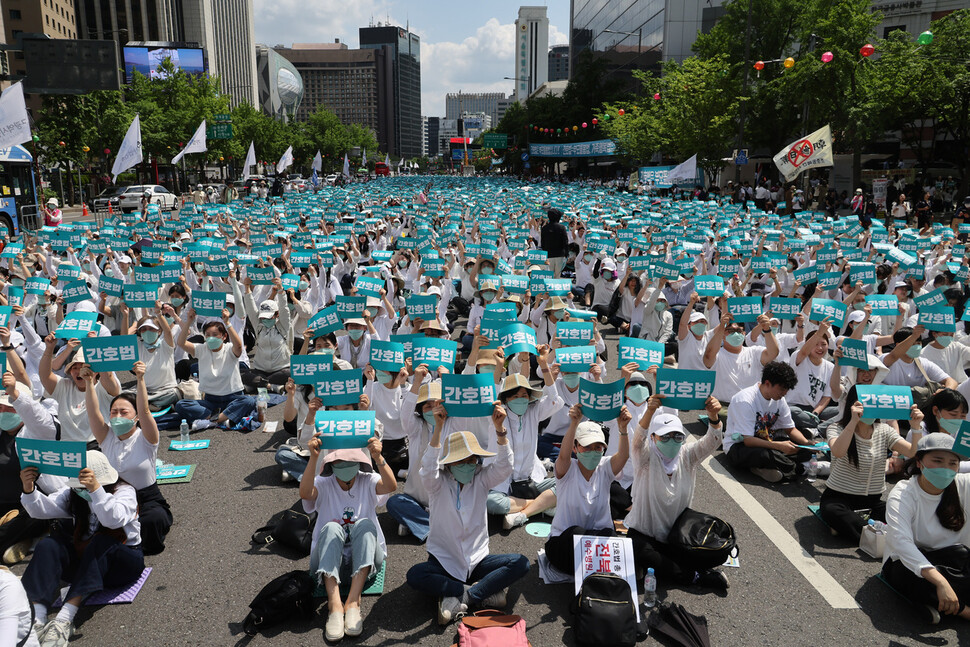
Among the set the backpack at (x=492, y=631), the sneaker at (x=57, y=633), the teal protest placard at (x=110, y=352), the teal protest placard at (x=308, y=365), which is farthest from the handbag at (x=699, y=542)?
the teal protest placard at (x=110, y=352)

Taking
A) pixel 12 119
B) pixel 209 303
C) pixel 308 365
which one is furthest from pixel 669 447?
pixel 12 119

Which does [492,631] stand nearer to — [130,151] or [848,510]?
[848,510]

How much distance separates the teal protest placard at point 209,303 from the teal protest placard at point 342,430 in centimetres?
496

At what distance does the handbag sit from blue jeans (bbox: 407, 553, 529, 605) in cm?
120

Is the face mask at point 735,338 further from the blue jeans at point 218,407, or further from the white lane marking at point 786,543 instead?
the blue jeans at point 218,407

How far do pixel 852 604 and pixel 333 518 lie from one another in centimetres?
395

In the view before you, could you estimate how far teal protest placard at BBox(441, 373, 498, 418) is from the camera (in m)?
5.81

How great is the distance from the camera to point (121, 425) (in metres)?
5.81

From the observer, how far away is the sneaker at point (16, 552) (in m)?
5.81

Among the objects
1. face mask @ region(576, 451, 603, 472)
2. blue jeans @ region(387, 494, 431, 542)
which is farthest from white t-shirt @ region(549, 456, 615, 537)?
blue jeans @ region(387, 494, 431, 542)

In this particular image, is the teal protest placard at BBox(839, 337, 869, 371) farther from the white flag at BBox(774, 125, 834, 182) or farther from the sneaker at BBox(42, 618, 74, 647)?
the white flag at BBox(774, 125, 834, 182)

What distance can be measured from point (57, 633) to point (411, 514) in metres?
2.71

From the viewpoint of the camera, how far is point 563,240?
1641cm

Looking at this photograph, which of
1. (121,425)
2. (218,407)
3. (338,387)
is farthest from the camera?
(218,407)
